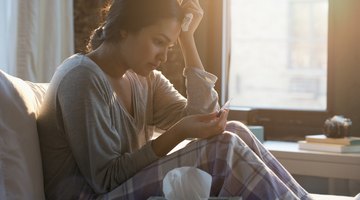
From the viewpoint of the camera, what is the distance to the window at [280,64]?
2863 millimetres

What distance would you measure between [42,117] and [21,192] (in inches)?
10.0

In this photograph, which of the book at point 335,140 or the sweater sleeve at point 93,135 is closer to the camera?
the sweater sleeve at point 93,135

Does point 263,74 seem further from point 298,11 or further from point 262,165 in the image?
point 262,165

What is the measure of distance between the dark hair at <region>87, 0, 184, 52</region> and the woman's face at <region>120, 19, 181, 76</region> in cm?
2

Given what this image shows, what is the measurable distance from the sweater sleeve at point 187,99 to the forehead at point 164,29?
0.85 ft

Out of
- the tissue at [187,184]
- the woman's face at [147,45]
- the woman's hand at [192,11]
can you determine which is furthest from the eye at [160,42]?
the tissue at [187,184]

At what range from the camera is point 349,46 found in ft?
9.00

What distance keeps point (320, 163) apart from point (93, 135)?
1285 millimetres

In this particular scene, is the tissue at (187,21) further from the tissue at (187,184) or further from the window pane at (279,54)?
the window pane at (279,54)

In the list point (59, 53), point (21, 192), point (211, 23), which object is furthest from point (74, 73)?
point (211, 23)

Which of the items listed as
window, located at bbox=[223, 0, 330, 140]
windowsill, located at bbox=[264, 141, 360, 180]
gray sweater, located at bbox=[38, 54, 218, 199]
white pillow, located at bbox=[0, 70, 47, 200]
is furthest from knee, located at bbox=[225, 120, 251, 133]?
window, located at bbox=[223, 0, 330, 140]

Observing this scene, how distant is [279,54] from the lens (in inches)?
116

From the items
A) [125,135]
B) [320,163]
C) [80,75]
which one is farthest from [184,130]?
[320,163]

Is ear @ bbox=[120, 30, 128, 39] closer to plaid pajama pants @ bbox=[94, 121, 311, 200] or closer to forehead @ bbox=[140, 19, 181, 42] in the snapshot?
forehead @ bbox=[140, 19, 181, 42]
